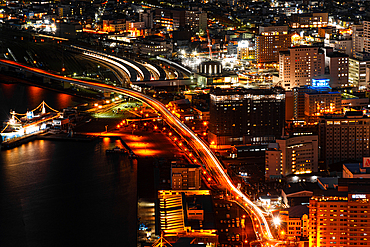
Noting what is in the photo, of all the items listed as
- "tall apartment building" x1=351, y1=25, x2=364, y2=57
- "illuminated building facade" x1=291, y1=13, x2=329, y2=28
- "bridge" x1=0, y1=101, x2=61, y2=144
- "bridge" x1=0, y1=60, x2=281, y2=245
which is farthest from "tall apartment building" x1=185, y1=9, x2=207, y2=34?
"bridge" x1=0, y1=101, x2=61, y2=144

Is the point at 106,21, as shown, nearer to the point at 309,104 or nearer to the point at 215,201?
the point at 309,104

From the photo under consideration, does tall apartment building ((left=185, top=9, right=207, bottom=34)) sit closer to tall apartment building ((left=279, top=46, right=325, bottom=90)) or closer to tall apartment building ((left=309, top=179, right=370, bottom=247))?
tall apartment building ((left=279, top=46, right=325, bottom=90))

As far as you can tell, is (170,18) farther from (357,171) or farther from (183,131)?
(357,171)

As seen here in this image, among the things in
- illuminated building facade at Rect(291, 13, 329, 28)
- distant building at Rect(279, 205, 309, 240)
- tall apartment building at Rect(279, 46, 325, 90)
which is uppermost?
illuminated building facade at Rect(291, 13, 329, 28)

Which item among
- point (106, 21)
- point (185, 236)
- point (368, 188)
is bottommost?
point (185, 236)

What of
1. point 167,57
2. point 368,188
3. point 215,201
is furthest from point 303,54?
point 368,188

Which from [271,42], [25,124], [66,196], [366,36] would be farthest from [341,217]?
[271,42]
